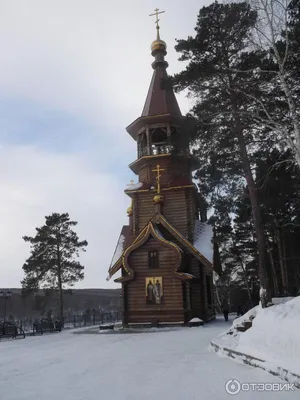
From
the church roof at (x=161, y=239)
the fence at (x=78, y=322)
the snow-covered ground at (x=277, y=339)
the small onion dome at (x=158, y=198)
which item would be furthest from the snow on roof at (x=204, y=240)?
the snow-covered ground at (x=277, y=339)

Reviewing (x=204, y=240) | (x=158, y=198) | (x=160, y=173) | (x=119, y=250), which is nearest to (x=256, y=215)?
(x=204, y=240)

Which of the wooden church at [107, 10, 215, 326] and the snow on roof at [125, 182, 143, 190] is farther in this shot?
the snow on roof at [125, 182, 143, 190]

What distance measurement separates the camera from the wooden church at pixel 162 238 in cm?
1894

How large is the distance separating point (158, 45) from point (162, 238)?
618 inches

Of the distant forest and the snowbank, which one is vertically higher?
the distant forest

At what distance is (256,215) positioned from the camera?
12.1 meters

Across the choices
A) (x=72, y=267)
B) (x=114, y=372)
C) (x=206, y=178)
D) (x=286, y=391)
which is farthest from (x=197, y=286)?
(x=286, y=391)

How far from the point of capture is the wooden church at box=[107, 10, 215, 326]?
18938 millimetres

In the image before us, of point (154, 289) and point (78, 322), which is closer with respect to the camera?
point (154, 289)

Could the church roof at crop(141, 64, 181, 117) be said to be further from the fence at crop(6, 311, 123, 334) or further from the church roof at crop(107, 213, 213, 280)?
the fence at crop(6, 311, 123, 334)

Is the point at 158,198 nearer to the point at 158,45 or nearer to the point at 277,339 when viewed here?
the point at 158,45

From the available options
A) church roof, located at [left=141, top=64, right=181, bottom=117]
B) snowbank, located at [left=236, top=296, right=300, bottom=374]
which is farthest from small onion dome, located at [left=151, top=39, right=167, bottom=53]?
snowbank, located at [left=236, top=296, right=300, bottom=374]

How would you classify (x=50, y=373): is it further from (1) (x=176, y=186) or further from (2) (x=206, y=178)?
(1) (x=176, y=186)

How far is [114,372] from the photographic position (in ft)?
23.7
